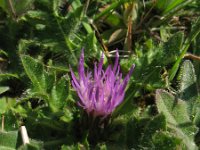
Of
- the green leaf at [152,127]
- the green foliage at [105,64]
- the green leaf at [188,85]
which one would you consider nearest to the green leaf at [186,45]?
the green foliage at [105,64]

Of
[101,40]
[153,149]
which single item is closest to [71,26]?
[101,40]

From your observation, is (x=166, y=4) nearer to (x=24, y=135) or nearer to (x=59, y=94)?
(x=59, y=94)

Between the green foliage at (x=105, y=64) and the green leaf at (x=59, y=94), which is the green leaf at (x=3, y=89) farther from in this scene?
the green leaf at (x=59, y=94)


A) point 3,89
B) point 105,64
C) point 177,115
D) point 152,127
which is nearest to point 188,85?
point 177,115

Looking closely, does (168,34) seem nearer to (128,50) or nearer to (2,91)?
(128,50)

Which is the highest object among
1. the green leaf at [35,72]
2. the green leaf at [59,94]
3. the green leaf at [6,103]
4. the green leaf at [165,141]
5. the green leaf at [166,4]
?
the green leaf at [166,4]

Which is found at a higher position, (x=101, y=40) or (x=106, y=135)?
(x=101, y=40)

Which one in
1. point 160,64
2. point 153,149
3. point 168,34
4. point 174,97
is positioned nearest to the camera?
point 153,149
